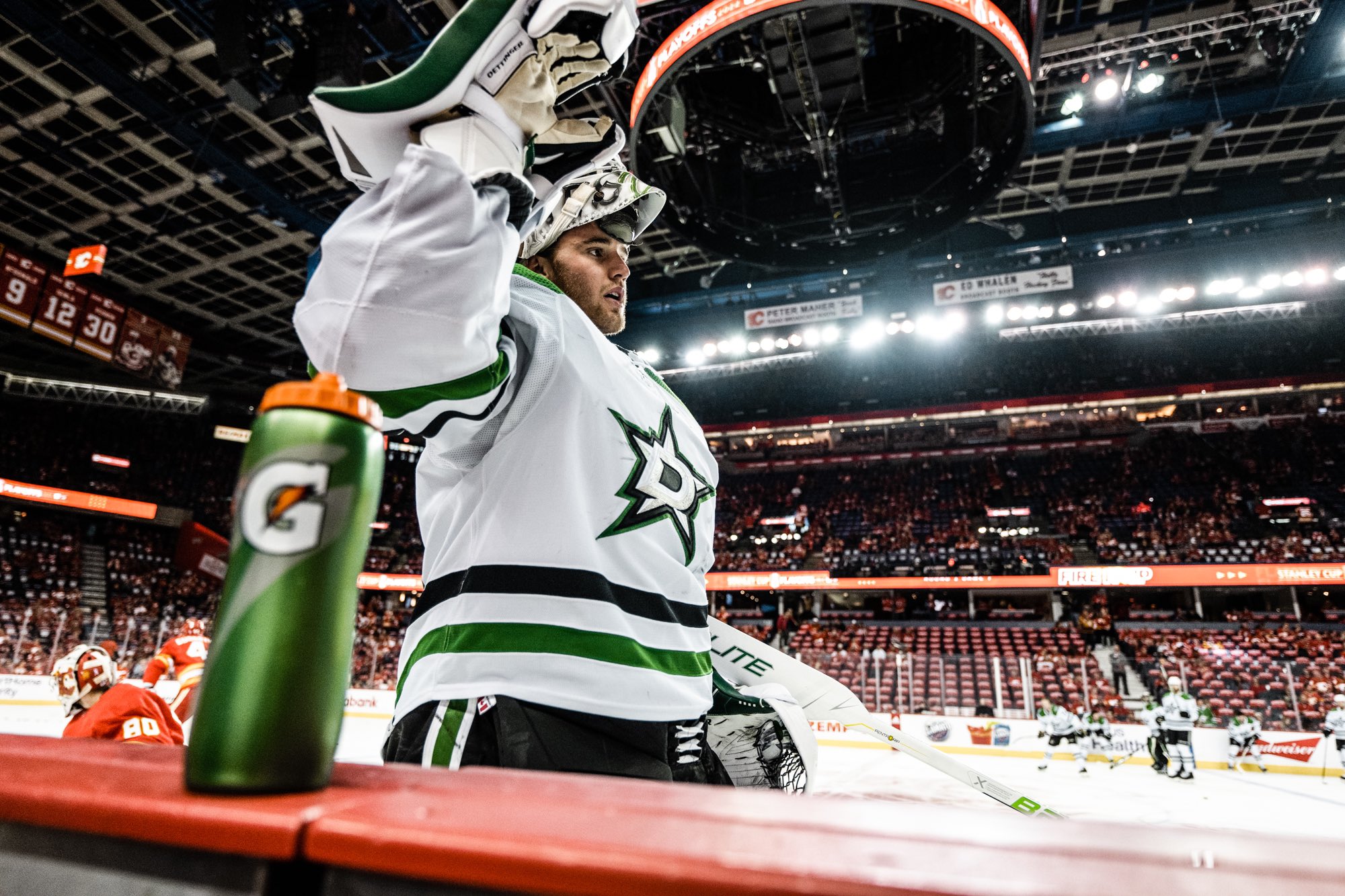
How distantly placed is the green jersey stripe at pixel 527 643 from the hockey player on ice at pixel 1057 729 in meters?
11.8

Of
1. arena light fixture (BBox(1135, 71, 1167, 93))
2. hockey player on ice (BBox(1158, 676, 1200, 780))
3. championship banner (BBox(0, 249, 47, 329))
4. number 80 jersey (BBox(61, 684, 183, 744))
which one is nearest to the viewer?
number 80 jersey (BBox(61, 684, 183, 744))

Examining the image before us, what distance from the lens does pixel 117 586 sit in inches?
846

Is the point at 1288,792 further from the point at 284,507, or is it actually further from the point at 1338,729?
the point at 284,507

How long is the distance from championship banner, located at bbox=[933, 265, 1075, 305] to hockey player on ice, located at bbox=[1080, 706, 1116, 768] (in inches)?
315

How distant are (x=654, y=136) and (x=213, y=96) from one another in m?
8.21

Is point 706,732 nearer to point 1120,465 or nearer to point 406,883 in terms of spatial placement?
point 406,883

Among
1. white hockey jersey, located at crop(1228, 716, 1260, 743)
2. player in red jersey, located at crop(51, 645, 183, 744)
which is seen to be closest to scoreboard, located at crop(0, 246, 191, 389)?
player in red jersey, located at crop(51, 645, 183, 744)

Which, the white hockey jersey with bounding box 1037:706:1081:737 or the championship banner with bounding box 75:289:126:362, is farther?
the championship banner with bounding box 75:289:126:362

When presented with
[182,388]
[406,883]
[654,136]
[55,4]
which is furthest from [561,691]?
[182,388]

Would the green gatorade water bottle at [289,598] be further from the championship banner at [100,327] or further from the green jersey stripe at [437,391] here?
the championship banner at [100,327]

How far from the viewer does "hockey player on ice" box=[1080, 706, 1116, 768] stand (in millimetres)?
10664

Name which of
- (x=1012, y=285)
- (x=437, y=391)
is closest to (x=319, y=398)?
(x=437, y=391)

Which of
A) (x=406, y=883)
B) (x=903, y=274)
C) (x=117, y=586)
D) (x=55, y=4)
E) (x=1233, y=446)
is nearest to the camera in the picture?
(x=406, y=883)

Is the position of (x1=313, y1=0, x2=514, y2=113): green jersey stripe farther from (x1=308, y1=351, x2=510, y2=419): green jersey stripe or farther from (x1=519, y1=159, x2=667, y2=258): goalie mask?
(x1=519, y1=159, x2=667, y2=258): goalie mask
